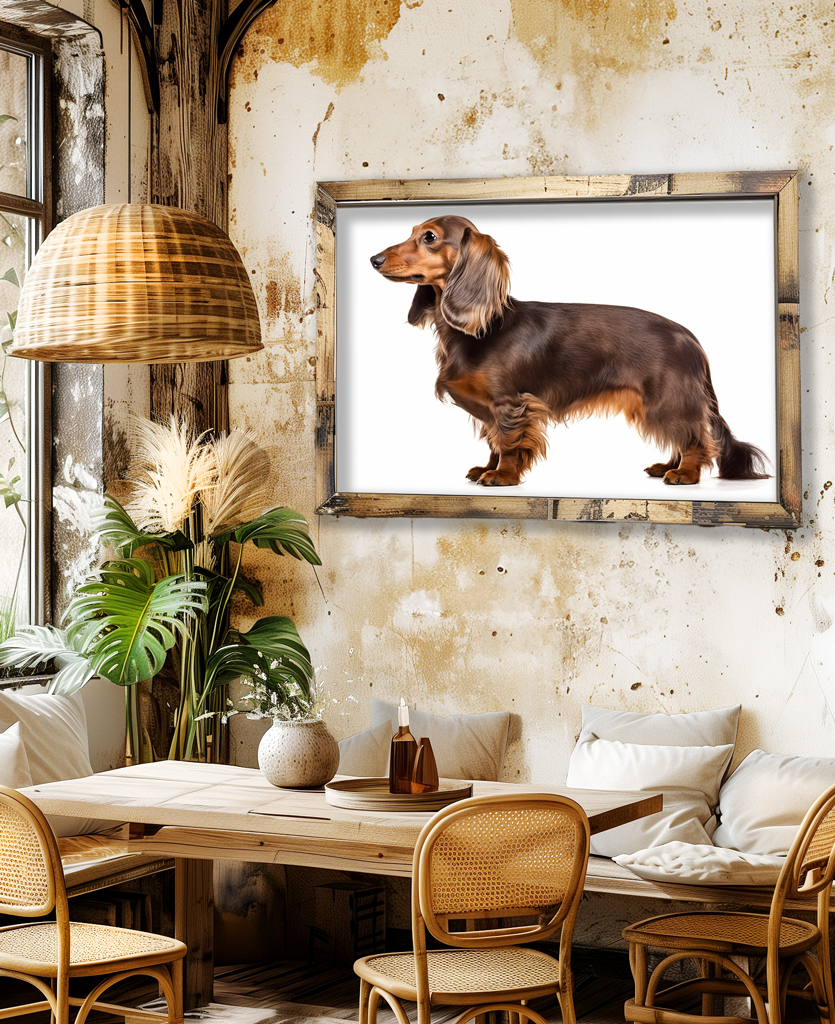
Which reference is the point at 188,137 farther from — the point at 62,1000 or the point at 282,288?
the point at 62,1000

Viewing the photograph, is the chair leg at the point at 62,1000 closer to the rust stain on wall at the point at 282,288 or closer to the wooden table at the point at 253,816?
the wooden table at the point at 253,816

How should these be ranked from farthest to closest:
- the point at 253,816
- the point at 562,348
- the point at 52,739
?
the point at 562,348 → the point at 52,739 → the point at 253,816

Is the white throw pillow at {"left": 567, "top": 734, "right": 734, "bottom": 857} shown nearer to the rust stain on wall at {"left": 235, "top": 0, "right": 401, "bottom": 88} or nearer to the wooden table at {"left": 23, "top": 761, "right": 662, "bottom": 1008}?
the wooden table at {"left": 23, "top": 761, "right": 662, "bottom": 1008}

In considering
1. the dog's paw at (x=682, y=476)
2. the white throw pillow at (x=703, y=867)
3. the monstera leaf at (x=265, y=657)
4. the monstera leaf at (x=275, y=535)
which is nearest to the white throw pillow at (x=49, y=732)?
the monstera leaf at (x=265, y=657)

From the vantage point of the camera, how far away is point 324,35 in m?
4.79

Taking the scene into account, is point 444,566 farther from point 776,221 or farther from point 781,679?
point 776,221

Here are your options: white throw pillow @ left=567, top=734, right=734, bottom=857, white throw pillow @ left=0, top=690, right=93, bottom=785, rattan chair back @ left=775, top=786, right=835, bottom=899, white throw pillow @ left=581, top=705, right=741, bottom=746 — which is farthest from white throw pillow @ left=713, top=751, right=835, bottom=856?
white throw pillow @ left=0, top=690, right=93, bottom=785

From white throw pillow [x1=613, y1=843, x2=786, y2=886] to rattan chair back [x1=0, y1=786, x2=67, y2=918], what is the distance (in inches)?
59.3

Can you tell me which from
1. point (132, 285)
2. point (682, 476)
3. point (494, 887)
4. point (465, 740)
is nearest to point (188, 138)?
point (682, 476)

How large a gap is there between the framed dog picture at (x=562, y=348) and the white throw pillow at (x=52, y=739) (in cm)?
127

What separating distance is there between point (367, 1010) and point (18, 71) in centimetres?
345

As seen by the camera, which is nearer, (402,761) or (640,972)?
(402,761)

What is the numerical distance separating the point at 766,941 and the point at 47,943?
172cm

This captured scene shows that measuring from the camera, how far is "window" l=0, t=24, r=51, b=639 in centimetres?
441
